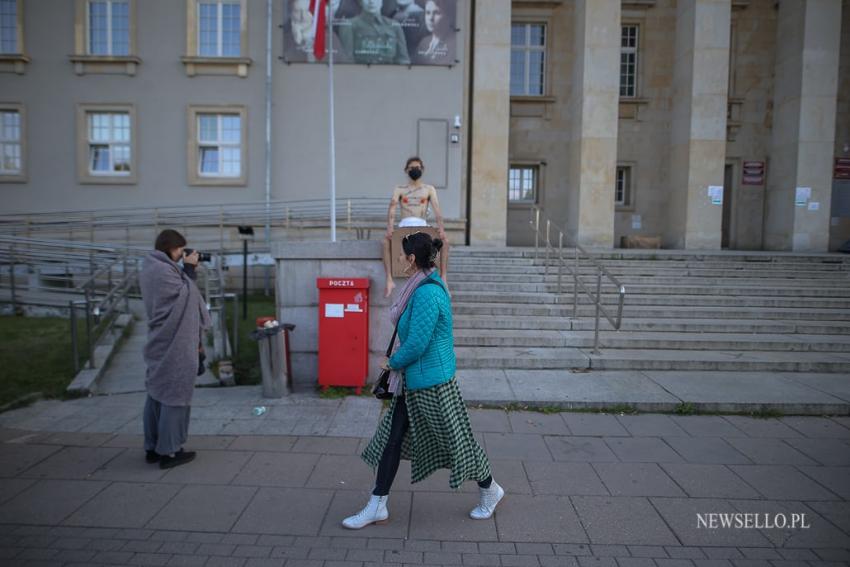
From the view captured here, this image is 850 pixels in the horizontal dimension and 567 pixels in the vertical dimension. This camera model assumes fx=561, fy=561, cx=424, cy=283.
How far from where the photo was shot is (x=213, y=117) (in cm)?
1658

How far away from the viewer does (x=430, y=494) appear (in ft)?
13.4

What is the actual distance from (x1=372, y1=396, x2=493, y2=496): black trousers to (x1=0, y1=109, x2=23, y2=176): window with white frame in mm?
18034

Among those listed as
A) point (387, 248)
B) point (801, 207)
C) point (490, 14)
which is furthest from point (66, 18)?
point (801, 207)

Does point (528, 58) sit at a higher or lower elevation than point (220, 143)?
higher

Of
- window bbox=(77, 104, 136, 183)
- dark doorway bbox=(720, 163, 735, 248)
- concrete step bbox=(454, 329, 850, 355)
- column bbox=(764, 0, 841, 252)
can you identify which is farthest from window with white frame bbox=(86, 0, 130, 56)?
column bbox=(764, 0, 841, 252)

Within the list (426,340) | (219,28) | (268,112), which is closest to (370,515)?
(426,340)

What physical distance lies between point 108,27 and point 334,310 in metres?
15.1

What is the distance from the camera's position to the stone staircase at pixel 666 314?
24.7 ft

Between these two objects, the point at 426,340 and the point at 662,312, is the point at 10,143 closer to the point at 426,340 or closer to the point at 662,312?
the point at 662,312

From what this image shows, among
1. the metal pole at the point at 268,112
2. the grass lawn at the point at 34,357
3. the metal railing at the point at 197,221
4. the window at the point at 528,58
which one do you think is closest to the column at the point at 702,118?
the window at the point at 528,58

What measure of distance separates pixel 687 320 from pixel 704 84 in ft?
31.8

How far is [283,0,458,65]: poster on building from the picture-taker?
15.9m

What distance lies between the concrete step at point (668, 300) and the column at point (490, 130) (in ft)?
19.6

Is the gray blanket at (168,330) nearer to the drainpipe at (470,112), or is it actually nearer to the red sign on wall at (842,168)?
the drainpipe at (470,112)
